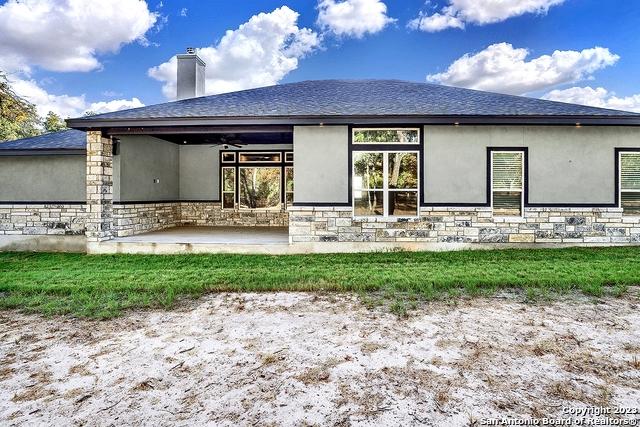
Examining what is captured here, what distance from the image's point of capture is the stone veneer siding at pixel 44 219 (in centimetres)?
863

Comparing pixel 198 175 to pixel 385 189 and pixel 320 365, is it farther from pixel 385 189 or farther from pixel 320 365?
pixel 320 365

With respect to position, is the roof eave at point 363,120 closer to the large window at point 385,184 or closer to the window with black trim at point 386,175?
the window with black trim at point 386,175

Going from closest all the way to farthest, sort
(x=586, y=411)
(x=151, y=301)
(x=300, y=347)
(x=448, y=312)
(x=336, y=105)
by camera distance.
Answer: (x=586, y=411) < (x=300, y=347) < (x=448, y=312) < (x=151, y=301) < (x=336, y=105)

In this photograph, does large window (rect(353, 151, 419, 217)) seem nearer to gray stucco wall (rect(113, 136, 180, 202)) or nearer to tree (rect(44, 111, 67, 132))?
gray stucco wall (rect(113, 136, 180, 202))

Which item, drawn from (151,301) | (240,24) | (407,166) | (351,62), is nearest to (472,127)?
(407,166)

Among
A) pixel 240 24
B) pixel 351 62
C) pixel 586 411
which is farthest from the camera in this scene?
pixel 351 62

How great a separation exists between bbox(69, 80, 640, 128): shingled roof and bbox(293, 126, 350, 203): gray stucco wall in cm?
49

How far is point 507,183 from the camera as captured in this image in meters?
7.63

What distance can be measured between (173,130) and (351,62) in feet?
46.3

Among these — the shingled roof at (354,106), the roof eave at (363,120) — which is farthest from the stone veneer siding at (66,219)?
the shingled roof at (354,106)

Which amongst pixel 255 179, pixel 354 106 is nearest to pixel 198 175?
pixel 255 179

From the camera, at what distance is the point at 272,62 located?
2005 cm

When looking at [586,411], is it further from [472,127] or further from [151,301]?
[472,127]

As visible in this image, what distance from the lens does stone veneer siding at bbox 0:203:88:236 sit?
28.3ft
